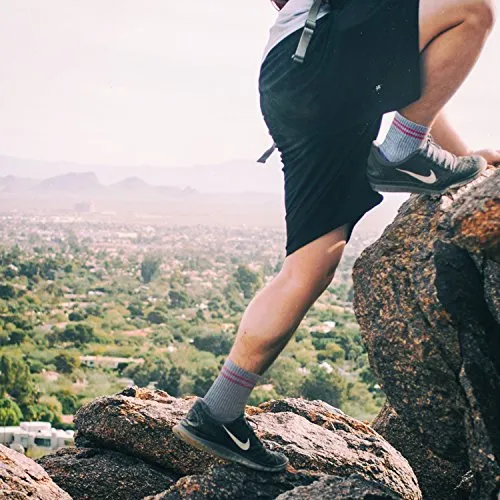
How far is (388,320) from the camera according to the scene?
16.1 feet

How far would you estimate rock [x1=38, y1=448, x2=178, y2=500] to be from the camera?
544 cm

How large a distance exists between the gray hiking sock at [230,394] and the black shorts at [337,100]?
620 millimetres

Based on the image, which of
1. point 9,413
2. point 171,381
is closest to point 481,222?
point 9,413

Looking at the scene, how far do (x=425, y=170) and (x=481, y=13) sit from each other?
2.45 ft

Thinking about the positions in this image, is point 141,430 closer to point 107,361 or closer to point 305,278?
point 305,278

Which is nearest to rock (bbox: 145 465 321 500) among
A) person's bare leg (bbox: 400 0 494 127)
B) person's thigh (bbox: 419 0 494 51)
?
person's bare leg (bbox: 400 0 494 127)

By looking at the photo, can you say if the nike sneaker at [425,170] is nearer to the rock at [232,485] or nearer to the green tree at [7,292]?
the rock at [232,485]

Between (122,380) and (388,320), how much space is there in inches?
1897

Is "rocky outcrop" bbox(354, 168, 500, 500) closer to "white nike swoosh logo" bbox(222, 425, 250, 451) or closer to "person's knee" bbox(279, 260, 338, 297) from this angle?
"person's knee" bbox(279, 260, 338, 297)

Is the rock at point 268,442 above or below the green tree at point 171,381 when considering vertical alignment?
above

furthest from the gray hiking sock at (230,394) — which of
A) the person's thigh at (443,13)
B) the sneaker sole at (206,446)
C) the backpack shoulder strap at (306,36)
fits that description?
the person's thigh at (443,13)

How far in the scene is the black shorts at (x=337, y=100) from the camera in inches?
171

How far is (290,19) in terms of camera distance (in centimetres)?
446

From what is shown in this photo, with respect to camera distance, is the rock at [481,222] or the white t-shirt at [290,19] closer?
the rock at [481,222]
